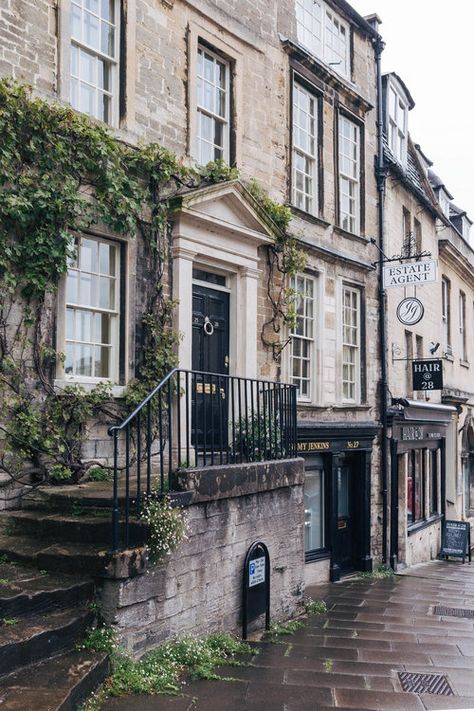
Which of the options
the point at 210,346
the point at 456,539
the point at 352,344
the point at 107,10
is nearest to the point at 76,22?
the point at 107,10

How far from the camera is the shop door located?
1443cm

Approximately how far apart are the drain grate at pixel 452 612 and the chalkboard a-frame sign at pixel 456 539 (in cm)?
824

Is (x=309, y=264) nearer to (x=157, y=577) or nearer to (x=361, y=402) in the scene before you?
(x=361, y=402)

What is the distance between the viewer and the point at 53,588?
586 centimetres

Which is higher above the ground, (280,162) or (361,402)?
(280,162)

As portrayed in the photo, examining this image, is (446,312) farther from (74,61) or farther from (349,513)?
(74,61)

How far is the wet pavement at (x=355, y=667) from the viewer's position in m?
5.93

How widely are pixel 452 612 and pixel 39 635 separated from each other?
756cm

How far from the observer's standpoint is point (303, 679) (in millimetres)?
6629

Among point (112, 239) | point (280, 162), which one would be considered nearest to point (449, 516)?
point (280, 162)

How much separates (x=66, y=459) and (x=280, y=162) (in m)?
6.65

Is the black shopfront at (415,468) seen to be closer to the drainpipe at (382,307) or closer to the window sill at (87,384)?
the drainpipe at (382,307)

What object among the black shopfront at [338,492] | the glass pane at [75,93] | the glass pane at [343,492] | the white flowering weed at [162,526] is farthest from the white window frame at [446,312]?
the white flowering weed at [162,526]

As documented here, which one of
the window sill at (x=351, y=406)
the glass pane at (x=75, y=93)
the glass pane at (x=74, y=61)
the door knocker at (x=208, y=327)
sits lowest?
the window sill at (x=351, y=406)
